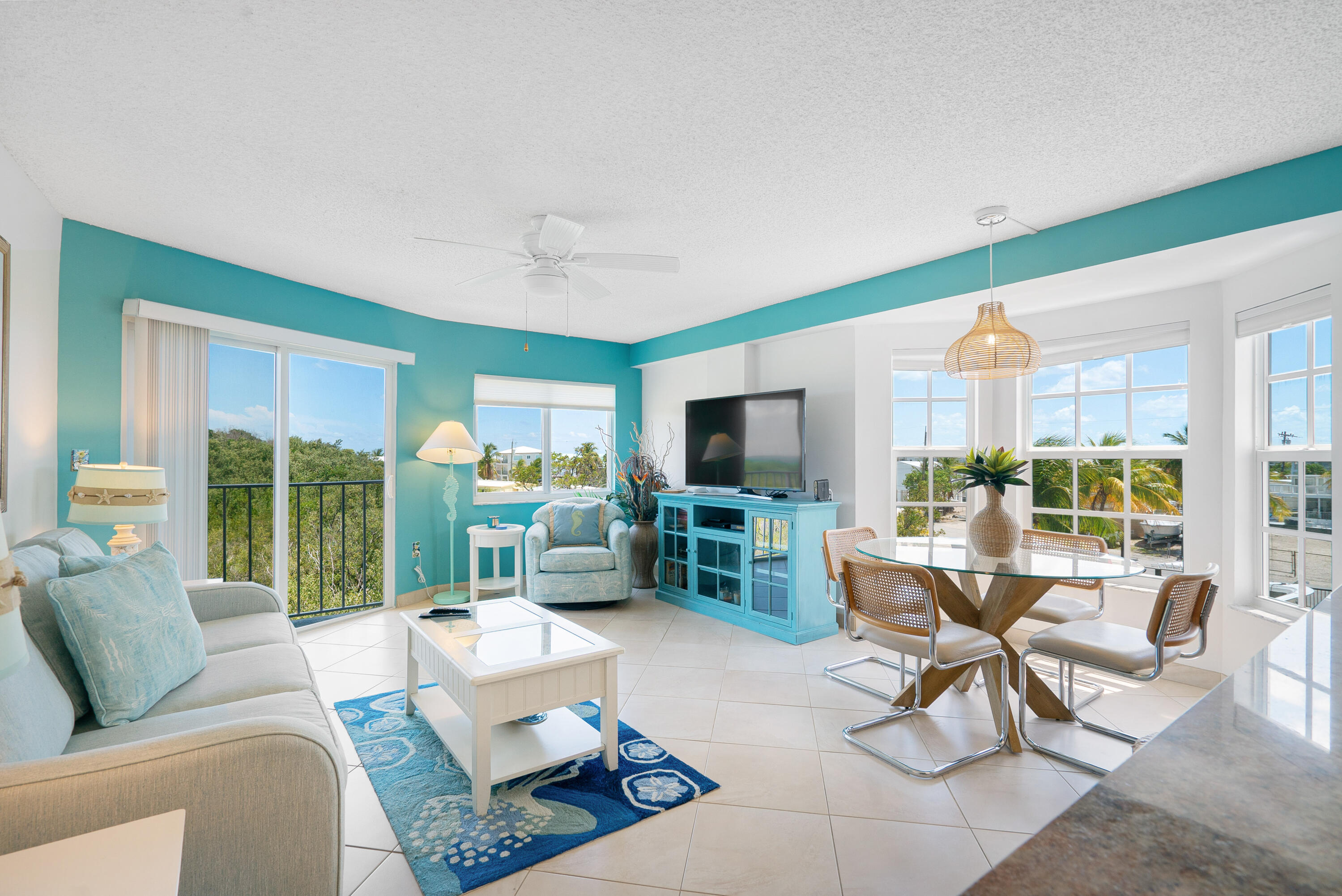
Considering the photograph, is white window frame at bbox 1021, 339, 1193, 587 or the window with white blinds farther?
the window with white blinds

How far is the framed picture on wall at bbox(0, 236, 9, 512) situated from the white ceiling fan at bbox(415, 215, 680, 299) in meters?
1.52

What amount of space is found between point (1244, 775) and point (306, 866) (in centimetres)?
158

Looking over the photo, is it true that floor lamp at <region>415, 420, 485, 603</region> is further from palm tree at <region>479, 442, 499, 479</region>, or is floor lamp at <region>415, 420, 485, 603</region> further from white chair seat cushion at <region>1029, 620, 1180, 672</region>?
white chair seat cushion at <region>1029, 620, 1180, 672</region>

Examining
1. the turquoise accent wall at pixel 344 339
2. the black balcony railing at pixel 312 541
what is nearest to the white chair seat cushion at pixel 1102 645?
the turquoise accent wall at pixel 344 339

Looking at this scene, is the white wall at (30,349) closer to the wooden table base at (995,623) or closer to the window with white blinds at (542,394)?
the window with white blinds at (542,394)

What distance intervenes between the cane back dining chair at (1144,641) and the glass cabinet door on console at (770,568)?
5.43 ft

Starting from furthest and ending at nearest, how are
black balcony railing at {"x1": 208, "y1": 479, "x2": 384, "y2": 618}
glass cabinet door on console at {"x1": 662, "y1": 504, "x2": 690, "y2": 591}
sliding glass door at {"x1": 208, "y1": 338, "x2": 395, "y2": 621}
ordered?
glass cabinet door on console at {"x1": 662, "y1": 504, "x2": 690, "y2": 591}
black balcony railing at {"x1": 208, "y1": 479, "x2": 384, "y2": 618}
sliding glass door at {"x1": 208, "y1": 338, "x2": 395, "y2": 621}

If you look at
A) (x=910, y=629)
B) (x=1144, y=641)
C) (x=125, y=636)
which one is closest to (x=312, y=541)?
(x=125, y=636)

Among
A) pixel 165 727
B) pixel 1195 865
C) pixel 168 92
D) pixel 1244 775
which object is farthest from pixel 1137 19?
pixel 165 727

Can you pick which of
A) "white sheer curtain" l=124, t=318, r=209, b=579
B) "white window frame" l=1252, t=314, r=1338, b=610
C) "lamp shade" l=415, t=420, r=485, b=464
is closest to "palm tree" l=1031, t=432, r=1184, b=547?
"white window frame" l=1252, t=314, r=1338, b=610

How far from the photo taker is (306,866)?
129 centimetres

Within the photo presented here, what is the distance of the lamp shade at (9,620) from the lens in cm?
86

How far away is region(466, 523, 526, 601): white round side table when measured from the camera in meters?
4.80

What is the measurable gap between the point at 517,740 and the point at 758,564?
225 centimetres
